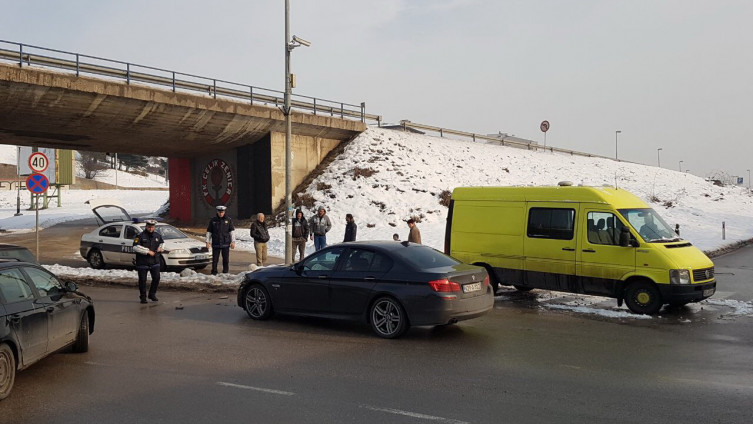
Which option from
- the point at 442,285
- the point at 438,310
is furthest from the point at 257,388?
the point at 442,285

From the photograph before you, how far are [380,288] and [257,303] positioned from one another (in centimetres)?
252

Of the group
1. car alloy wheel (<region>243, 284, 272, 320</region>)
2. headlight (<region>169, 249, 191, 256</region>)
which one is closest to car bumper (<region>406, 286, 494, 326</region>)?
car alloy wheel (<region>243, 284, 272, 320</region>)

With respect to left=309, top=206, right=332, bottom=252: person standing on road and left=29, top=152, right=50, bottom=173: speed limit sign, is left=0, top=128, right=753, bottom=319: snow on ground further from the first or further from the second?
left=309, top=206, right=332, bottom=252: person standing on road

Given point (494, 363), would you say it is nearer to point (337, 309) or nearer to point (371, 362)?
point (371, 362)

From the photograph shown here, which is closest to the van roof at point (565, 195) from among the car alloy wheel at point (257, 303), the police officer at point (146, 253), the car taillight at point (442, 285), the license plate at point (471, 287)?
the license plate at point (471, 287)

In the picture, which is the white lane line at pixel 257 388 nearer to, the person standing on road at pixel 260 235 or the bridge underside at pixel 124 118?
the person standing on road at pixel 260 235

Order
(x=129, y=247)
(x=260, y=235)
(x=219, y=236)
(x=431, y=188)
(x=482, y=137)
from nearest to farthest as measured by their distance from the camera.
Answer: (x=219, y=236) < (x=260, y=235) < (x=129, y=247) < (x=431, y=188) < (x=482, y=137)

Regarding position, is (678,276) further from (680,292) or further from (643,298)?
(643,298)

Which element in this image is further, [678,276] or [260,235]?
[260,235]

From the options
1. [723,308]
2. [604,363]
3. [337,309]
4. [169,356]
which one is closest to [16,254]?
[169,356]

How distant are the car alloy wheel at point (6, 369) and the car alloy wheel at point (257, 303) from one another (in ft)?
14.2

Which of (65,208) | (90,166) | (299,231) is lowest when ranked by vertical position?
(299,231)

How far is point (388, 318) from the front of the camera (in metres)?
8.78

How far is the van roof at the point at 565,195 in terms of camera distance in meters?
11.2
